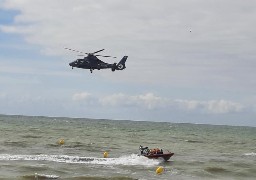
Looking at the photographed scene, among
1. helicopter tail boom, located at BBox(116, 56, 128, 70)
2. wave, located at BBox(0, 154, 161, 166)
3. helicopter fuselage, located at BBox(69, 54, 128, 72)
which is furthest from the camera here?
helicopter tail boom, located at BBox(116, 56, 128, 70)

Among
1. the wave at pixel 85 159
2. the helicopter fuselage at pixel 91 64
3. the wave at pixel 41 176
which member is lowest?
the wave at pixel 41 176

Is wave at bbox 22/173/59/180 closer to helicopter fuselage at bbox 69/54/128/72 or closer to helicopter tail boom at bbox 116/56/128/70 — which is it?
helicopter fuselage at bbox 69/54/128/72

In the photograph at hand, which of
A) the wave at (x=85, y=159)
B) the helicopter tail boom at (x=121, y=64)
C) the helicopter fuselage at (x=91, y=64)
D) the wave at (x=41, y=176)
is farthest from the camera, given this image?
the helicopter tail boom at (x=121, y=64)

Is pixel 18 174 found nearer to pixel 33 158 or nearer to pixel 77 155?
pixel 33 158

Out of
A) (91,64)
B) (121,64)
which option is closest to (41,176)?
(91,64)

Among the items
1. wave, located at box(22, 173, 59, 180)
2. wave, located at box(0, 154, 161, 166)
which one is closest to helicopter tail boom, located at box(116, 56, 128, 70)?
wave, located at box(0, 154, 161, 166)

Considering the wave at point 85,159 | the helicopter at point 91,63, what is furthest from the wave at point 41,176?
the helicopter at point 91,63

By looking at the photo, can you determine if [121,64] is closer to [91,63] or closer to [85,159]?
[91,63]

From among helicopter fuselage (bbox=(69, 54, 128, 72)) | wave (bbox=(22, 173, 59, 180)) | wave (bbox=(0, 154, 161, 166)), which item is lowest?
wave (bbox=(22, 173, 59, 180))

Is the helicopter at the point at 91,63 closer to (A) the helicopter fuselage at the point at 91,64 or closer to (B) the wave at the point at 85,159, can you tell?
(A) the helicopter fuselage at the point at 91,64

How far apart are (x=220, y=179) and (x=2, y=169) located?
70.4 ft

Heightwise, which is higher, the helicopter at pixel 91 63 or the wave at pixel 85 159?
the helicopter at pixel 91 63

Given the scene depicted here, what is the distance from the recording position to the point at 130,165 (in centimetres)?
4931

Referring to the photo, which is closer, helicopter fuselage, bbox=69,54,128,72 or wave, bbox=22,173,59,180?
wave, bbox=22,173,59,180
